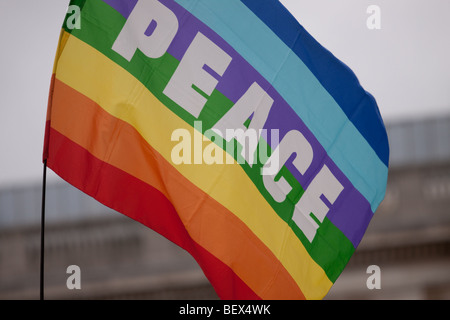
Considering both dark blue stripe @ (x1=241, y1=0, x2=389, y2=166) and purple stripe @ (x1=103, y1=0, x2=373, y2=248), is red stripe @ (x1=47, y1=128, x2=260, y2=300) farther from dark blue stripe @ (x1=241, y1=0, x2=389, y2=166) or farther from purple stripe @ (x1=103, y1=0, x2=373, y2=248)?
dark blue stripe @ (x1=241, y1=0, x2=389, y2=166)

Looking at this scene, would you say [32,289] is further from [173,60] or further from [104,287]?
[173,60]

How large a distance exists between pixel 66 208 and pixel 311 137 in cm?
1232

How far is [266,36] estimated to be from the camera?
4848 mm

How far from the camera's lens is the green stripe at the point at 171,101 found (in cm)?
465

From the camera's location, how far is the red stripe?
15.0ft

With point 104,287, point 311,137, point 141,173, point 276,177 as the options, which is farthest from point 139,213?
point 104,287

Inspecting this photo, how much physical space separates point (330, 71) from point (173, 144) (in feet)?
3.66

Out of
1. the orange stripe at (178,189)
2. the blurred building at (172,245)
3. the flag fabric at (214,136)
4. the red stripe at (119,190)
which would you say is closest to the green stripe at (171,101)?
the flag fabric at (214,136)

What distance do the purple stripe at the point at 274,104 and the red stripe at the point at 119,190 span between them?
74 cm

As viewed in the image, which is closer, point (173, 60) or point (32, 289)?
point (173, 60)

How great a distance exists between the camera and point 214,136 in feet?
15.2

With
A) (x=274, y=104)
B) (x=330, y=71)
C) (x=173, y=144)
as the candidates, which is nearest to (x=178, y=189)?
(x=173, y=144)

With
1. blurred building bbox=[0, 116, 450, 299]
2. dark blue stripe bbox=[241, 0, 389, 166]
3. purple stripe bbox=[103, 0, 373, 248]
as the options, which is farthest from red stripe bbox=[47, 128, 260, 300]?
blurred building bbox=[0, 116, 450, 299]

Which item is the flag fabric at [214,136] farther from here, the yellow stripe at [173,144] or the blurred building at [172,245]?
the blurred building at [172,245]
